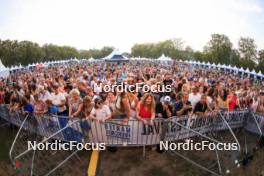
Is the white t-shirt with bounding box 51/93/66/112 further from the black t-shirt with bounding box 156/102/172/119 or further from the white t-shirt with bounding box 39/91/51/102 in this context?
the black t-shirt with bounding box 156/102/172/119

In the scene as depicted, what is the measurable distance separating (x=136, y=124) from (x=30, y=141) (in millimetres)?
3983

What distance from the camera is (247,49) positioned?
67.7 meters

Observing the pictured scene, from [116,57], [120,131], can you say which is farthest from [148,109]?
[116,57]

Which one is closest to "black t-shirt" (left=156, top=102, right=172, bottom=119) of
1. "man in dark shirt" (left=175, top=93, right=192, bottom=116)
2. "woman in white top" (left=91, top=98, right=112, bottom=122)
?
"man in dark shirt" (left=175, top=93, right=192, bottom=116)

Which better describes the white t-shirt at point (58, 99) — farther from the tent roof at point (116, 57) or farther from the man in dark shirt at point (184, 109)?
the tent roof at point (116, 57)

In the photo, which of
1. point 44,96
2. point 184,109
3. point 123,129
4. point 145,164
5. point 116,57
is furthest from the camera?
point 116,57

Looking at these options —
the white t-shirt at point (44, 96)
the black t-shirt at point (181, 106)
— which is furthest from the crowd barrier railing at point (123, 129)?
the white t-shirt at point (44, 96)

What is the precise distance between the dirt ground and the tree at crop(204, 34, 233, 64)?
65790 mm

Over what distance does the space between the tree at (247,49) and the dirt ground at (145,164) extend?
2639 inches

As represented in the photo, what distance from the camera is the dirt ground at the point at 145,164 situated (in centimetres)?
614

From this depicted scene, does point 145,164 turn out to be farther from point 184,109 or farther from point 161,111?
point 184,109

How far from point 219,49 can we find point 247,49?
7845 millimetres

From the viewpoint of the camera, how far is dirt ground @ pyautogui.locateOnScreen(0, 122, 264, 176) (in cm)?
614

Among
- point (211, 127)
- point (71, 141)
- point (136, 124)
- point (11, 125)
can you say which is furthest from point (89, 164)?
point (11, 125)
